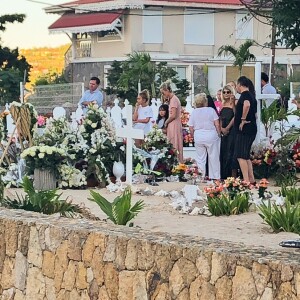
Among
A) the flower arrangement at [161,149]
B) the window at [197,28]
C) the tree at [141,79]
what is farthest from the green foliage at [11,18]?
the flower arrangement at [161,149]

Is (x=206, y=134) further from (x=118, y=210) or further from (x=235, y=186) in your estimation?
(x=118, y=210)

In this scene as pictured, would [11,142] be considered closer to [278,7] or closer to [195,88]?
[278,7]

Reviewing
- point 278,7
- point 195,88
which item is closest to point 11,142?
point 278,7

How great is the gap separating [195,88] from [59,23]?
9185 millimetres

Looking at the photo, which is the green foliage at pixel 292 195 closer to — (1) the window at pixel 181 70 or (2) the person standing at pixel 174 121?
(2) the person standing at pixel 174 121

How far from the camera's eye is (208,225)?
1282 cm

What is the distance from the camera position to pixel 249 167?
1723cm

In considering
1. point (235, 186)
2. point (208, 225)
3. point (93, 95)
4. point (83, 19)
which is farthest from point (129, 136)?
point (83, 19)

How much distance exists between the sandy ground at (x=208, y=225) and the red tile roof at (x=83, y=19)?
35244 millimetres

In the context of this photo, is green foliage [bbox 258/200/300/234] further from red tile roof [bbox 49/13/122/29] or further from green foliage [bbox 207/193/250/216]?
red tile roof [bbox 49/13/122/29]

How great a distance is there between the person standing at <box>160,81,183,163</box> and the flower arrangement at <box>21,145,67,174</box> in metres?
2.50

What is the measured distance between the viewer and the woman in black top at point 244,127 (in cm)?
1686

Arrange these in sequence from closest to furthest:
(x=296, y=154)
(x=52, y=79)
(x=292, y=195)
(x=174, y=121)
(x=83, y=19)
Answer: (x=292, y=195), (x=296, y=154), (x=174, y=121), (x=83, y=19), (x=52, y=79)

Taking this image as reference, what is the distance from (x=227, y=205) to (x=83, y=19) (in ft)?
129
